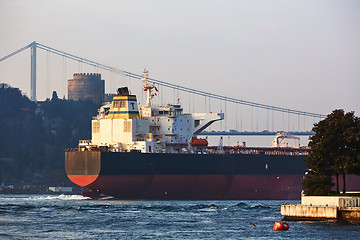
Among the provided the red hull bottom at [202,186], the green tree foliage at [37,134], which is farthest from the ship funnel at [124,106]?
the green tree foliage at [37,134]

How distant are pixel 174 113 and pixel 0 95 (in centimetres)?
7126

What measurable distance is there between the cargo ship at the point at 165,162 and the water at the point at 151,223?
8.36 meters

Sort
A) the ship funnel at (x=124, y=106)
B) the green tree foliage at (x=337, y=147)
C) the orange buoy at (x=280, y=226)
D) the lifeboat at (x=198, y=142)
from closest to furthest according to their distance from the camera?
the orange buoy at (x=280, y=226)
the green tree foliage at (x=337, y=147)
the ship funnel at (x=124, y=106)
the lifeboat at (x=198, y=142)

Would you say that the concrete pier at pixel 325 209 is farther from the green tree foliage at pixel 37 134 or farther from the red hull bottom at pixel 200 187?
the green tree foliage at pixel 37 134

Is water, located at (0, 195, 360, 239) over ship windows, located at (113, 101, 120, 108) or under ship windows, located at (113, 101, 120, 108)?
under

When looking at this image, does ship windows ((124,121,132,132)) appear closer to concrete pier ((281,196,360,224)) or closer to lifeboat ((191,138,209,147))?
lifeboat ((191,138,209,147))

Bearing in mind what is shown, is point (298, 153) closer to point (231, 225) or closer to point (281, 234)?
point (231, 225)

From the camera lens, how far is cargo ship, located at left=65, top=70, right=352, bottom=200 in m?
86.5

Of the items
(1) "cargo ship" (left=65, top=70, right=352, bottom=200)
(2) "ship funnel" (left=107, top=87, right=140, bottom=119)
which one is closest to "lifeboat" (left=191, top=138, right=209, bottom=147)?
(1) "cargo ship" (left=65, top=70, right=352, bottom=200)

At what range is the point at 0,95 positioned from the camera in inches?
6270

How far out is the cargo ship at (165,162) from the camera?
86500 millimetres

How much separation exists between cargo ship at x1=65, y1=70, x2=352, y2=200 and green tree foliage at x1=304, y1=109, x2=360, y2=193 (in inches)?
1114

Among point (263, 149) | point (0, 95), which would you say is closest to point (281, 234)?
point (263, 149)

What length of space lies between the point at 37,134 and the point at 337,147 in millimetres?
101914
